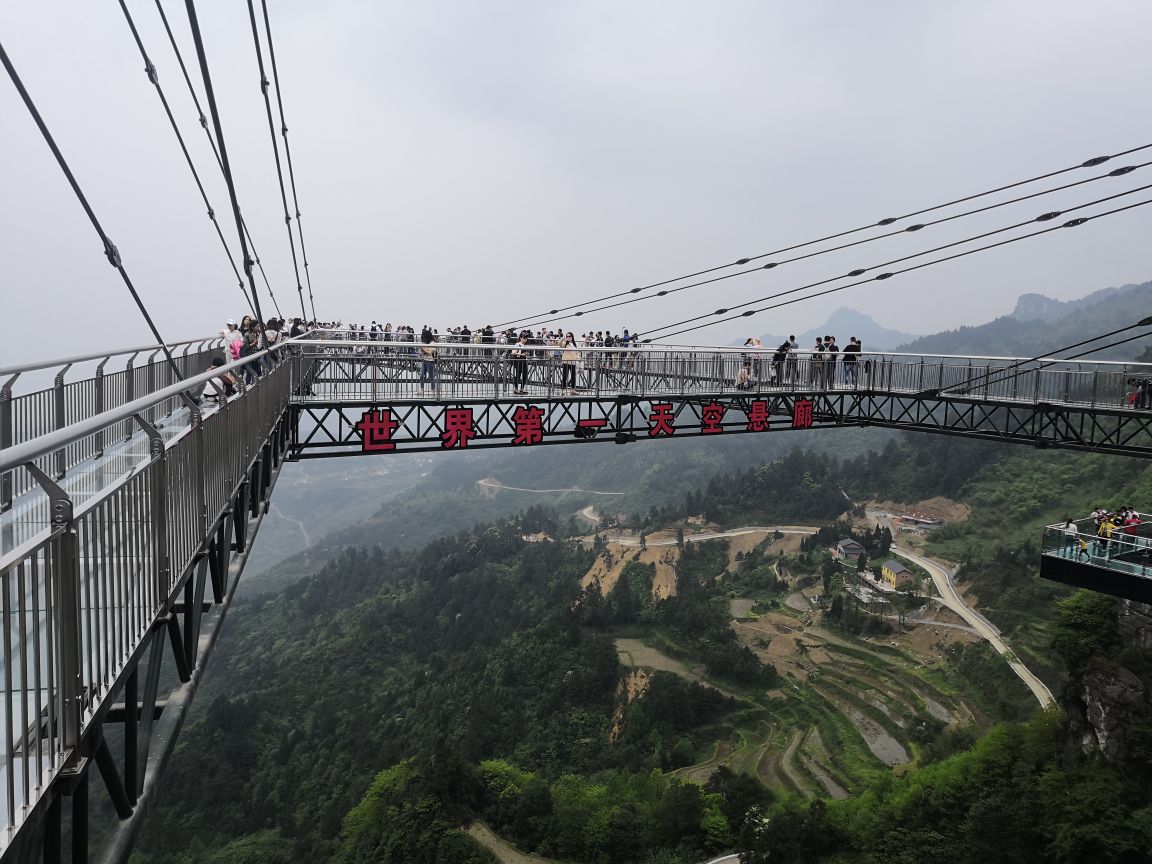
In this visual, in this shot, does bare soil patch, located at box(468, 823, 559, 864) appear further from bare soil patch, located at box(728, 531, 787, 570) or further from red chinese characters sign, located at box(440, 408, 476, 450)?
bare soil patch, located at box(728, 531, 787, 570)

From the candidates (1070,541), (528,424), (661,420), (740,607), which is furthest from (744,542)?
(528,424)

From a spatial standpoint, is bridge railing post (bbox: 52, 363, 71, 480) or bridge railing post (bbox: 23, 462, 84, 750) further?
bridge railing post (bbox: 52, 363, 71, 480)

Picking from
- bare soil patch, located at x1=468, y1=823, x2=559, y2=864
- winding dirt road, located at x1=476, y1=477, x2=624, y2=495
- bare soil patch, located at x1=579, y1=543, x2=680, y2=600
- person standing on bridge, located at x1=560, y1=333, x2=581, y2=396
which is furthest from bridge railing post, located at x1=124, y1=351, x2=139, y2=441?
winding dirt road, located at x1=476, y1=477, x2=624, y2=495

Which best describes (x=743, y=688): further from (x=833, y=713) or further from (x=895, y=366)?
(x=895, y=366)

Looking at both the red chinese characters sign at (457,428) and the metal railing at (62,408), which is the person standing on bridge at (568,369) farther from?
the metal railing at (62,408)

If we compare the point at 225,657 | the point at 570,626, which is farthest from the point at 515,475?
the point at 570,626
